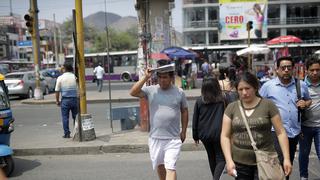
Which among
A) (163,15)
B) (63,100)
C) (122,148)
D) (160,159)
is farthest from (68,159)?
(163,15)

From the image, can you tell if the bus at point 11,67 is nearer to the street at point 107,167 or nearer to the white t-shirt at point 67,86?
the white t-shirt at point 67,86

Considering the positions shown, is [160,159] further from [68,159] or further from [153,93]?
[68,159]

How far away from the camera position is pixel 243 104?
3846mm

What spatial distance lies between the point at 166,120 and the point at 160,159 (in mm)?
497

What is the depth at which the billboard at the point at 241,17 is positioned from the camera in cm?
4466

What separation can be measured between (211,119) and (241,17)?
4188 centimetres

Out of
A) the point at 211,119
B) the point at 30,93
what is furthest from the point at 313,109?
the point at 30,93

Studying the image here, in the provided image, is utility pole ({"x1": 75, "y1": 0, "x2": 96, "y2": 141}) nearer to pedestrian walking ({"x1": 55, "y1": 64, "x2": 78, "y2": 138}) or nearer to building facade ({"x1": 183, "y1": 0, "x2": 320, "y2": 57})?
pedestrian walking ({"x1": 55, "y1": 64, "x2": 78, "y2": 138})

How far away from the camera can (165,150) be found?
4.98 m

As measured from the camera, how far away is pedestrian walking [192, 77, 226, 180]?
520 centimetres

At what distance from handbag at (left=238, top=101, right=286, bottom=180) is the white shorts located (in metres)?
1.39

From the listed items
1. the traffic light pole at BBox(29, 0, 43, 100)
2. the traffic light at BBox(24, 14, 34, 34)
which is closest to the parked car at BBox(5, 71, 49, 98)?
the traffic light pole at BBox(29, 0, 43, 100)

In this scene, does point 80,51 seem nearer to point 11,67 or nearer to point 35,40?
point 35,40

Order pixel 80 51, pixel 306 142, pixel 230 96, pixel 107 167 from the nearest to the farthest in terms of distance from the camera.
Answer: pixel 306 142, pixel 230 96, pixel 107 167, pixel 80 51
